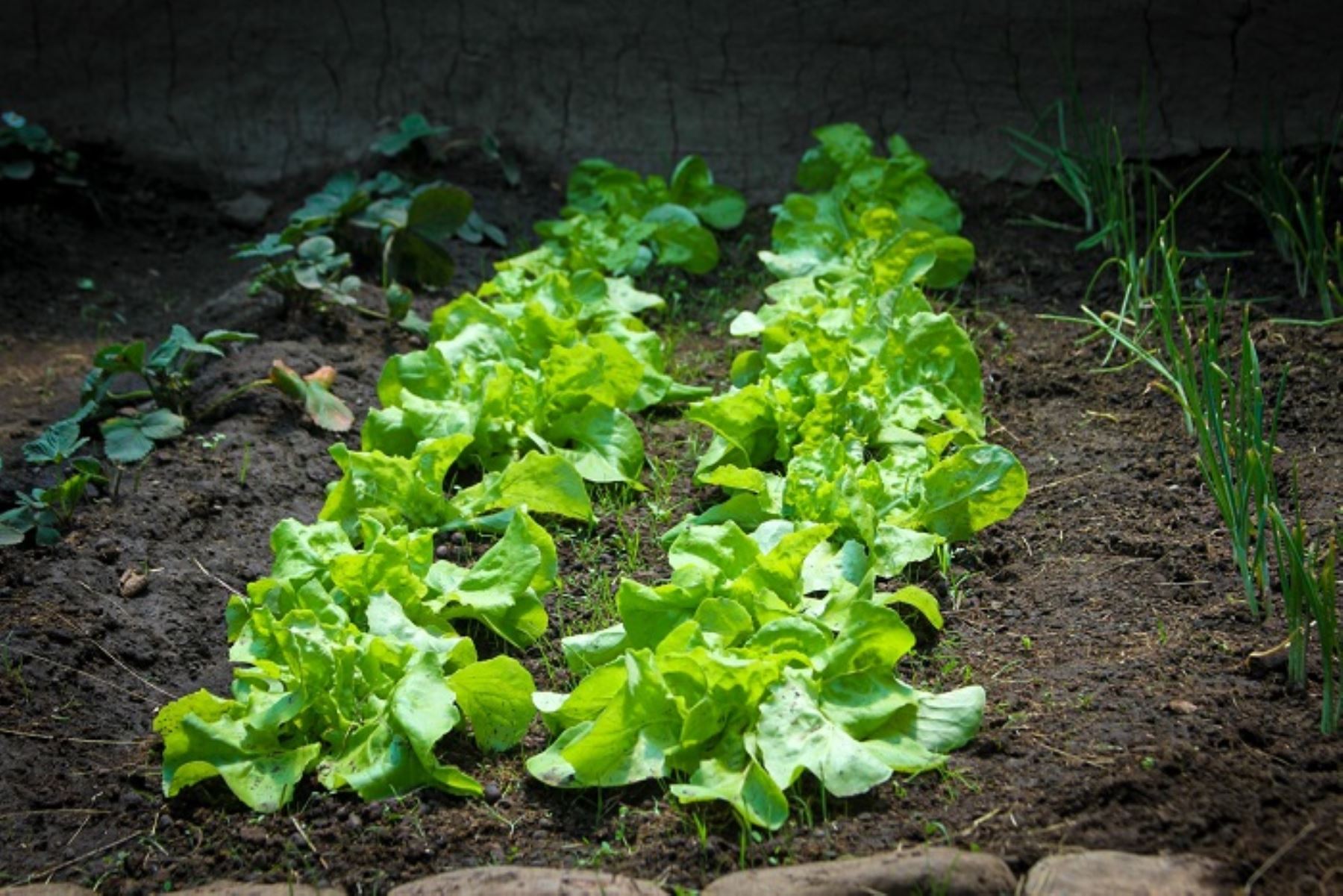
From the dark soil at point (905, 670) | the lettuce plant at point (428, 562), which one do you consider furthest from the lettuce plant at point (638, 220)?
the lettuce plant at point (428, 562)

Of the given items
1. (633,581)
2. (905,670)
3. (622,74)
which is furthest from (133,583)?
(622,74)

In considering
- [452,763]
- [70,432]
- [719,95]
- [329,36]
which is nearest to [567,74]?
[719,95]

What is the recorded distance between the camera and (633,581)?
2754mm

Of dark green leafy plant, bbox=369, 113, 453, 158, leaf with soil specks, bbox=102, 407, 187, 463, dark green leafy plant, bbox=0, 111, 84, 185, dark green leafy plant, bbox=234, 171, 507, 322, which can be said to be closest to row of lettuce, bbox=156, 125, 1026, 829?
dark green leafy plant, bbox=234, 171, 507, 322

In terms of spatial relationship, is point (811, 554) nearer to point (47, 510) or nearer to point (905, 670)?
point (905, 670)

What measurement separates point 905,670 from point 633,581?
0.52 metres

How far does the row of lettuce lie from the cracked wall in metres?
0.78

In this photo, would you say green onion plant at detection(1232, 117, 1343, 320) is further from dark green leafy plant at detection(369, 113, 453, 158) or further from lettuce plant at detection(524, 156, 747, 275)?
dark green leafy plant at detection(369, 113, 453, 158)

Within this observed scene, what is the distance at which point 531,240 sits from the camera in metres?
4.72

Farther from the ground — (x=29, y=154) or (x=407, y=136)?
(x=407, y=136)

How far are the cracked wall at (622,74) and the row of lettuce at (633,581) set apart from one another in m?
0.78

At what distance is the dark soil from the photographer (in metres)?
2.23

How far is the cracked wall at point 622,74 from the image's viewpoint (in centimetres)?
468

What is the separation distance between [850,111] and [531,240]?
3.80 feet
